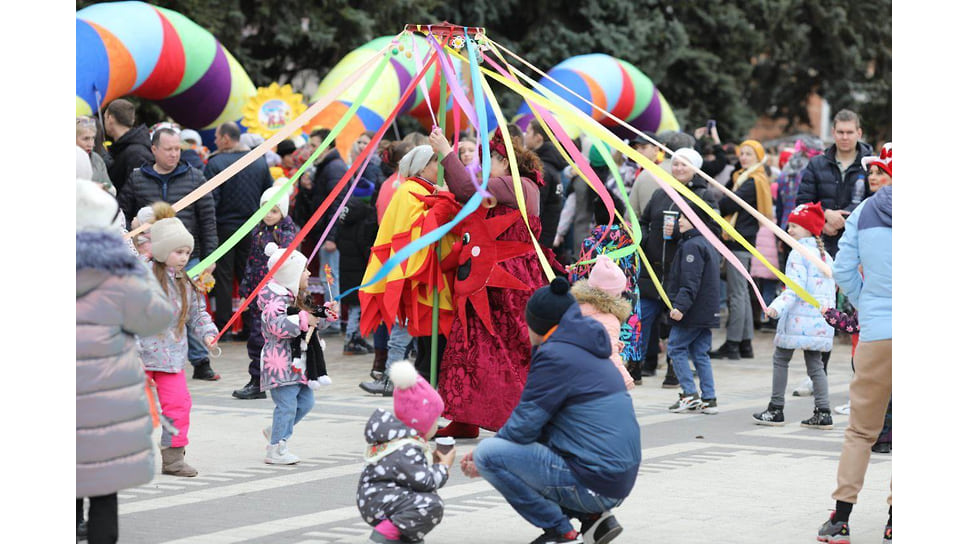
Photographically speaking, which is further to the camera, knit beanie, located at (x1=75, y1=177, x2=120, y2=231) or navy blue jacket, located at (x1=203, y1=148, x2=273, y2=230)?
navy blue jacket, located at (x1=203, y1=148, x2=273, y2=230)

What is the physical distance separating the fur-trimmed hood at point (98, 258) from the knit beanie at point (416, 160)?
13.7ft

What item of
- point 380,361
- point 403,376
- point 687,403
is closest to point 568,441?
point 403,376

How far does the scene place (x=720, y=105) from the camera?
84.2 feet

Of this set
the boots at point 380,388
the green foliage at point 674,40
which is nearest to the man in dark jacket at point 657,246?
the boots at point 380,388

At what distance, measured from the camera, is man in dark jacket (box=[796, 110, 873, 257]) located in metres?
10.9

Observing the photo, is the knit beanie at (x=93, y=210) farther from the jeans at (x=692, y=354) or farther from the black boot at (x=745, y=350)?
the black boot at (x=745, y=350)

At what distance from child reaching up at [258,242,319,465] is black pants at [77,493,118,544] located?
280 centimetres

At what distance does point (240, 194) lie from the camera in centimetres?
1369

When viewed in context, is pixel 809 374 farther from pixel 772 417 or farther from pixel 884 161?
pixel 884 161

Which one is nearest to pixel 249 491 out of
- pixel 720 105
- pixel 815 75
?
pixel 720 105

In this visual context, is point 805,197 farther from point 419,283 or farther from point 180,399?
point 180,399

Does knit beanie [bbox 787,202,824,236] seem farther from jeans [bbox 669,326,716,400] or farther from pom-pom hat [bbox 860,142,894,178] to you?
pom-pom hat [bbox 860,142,894,178]

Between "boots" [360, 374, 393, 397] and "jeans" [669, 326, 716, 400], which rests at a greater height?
"jeans" [669, 326, 716, 400]

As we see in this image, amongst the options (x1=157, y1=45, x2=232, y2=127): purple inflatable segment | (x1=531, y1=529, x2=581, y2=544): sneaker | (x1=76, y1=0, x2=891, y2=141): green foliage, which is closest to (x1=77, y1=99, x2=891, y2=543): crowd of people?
(x1=531, y1=529, x2=581, y2=544): sneaker
